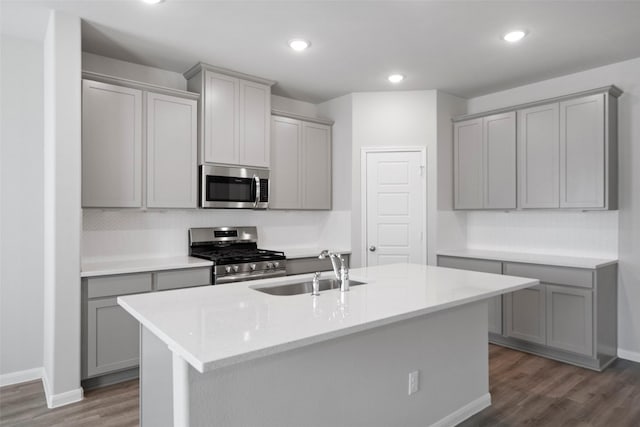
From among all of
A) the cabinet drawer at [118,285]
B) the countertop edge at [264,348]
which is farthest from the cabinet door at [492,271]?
the cabinet drawer at [118,285]

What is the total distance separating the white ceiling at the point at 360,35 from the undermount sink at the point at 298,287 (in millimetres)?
1872

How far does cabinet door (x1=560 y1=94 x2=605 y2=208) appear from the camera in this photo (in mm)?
3615

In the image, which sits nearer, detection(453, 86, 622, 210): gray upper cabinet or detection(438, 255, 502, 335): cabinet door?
detection(453, 86, 622, 210): gray upper cabinet

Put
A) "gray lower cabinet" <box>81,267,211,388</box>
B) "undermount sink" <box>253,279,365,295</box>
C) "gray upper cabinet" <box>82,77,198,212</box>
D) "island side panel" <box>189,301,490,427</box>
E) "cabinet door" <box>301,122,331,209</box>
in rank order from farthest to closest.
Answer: "cabinet door" <box>301,122,331,209</box>, "gray upper cabinet" <box>82,77,198,212</box>, "gray lower cabinet" <box>81,267,211,388</box>, "undermount sink" <box>253,279,365,295</box>, "island side panel" <box>189,301,490,427</box>

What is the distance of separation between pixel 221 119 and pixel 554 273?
3.41 m

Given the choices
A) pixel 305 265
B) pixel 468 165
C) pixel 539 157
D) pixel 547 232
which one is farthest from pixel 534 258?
pixel 305 265

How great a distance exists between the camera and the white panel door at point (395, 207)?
462cm

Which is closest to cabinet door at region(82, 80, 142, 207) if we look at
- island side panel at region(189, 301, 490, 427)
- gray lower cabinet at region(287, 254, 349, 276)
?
gray lower cabinet at region(287, 254, 349, 276)

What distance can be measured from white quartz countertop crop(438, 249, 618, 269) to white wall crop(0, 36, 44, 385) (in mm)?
3872

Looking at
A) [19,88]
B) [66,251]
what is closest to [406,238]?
[66,251]

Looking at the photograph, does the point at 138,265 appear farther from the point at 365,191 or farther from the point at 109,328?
the point at 365,191

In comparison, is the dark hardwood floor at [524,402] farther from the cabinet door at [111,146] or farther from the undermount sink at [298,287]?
the cabinet door at [111,146]

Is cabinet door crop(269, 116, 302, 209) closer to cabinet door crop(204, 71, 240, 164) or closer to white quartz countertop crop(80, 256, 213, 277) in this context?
cabinet door crop(204, 71, 240, 164)

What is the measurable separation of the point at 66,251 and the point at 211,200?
1317 millimetres
